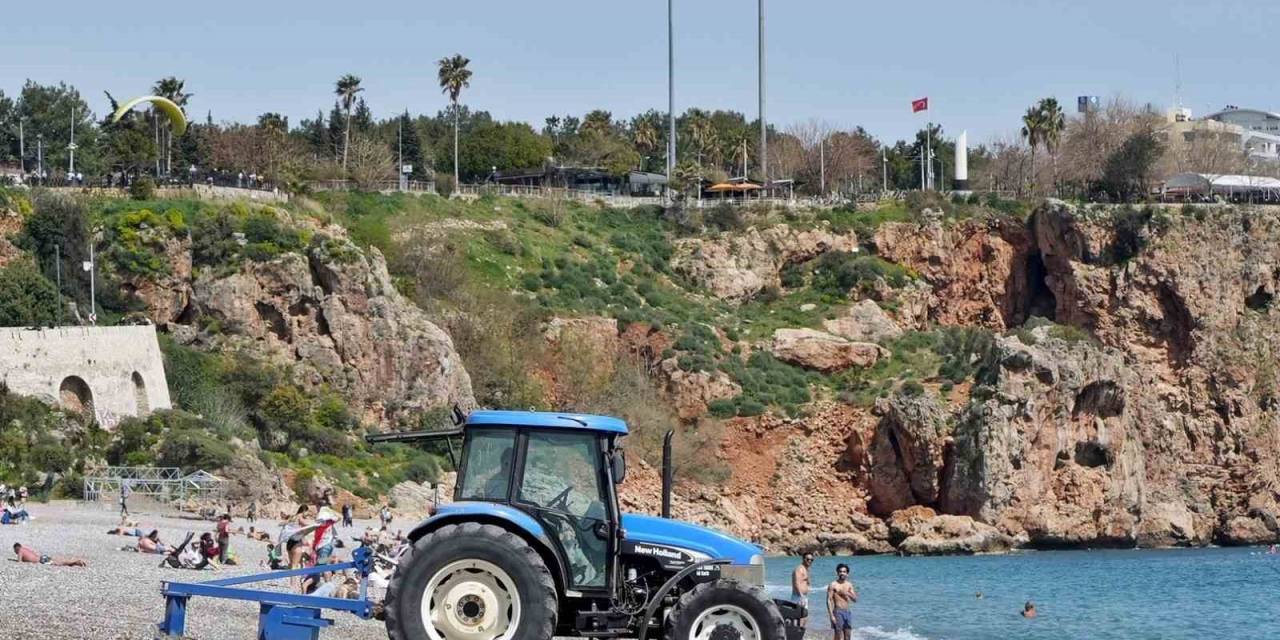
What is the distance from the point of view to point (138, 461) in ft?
A: 157

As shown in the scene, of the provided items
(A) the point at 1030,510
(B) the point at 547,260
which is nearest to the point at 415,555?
(A) the point at 1030,510

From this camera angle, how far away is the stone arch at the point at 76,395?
50188mm

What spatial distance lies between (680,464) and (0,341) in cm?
2649

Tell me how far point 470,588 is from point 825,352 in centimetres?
5744

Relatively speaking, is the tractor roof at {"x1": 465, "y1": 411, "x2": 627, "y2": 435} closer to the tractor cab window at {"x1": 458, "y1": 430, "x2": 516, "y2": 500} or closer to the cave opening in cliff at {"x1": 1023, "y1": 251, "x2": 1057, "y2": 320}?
the tractor cab window at {"x1": 458, "y1": 430, "x2": 516, "y2": 500}

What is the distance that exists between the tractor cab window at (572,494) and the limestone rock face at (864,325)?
2344 inches

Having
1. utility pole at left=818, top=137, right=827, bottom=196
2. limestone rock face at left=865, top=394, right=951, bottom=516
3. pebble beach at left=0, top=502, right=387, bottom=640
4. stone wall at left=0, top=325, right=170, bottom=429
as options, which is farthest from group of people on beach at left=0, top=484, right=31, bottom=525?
utility pole at left=818, top=137, right=827, bottom=196

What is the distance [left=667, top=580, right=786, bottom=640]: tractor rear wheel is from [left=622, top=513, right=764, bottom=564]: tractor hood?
53 cm

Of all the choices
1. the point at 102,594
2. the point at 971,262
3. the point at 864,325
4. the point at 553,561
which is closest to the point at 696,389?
the point at 864,325

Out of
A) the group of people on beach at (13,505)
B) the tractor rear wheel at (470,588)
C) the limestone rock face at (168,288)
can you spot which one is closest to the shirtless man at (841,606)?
the tractor rear wheel at (470,588)

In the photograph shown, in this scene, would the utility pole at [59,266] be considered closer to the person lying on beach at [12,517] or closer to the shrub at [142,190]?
the shrub at [142,190]

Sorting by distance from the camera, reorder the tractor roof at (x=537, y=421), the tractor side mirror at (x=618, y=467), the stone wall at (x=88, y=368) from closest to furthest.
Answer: the tractor roof at (x=537, y=421), the tractor side mirror at (x=618, y=467), the stone wall at (x=88, y=368)

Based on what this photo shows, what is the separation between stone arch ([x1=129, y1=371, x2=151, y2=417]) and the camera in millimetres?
52562

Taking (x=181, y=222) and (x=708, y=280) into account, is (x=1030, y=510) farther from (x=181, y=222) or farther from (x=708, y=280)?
(x=181, y=222)
